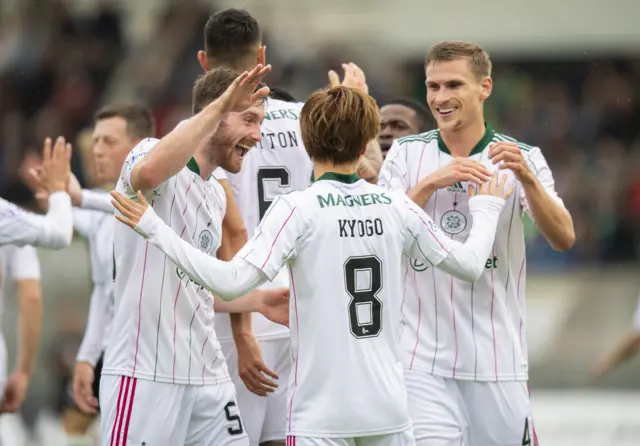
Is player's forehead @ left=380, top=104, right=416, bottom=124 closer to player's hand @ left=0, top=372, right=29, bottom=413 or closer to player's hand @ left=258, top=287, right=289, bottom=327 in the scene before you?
player's hand @ left=258, top=287, right=289, bottom=327

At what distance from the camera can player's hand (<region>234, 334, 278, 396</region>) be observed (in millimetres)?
6148

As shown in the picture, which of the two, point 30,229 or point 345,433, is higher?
point 30,229

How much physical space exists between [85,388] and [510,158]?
3.62 m

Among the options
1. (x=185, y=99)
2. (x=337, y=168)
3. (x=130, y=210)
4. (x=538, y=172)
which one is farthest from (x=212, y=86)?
(x=185, y=99)

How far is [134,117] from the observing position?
8.16 m

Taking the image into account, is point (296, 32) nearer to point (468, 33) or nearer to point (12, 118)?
point (468, 33)

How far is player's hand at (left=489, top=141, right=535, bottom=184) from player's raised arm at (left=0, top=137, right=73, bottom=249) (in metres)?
2.20

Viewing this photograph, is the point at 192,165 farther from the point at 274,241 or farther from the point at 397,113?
the point at 397,113

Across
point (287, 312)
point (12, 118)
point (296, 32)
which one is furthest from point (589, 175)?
point (287, 312)

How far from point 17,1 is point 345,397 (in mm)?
13265

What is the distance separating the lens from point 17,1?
56.1ft

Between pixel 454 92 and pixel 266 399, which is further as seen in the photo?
pixel 266 399

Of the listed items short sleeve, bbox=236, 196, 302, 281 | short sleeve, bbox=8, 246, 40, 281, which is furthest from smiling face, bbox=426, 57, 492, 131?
short sleeve, bbox=8, 246, 40, 281

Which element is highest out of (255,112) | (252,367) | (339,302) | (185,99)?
(185,99)
